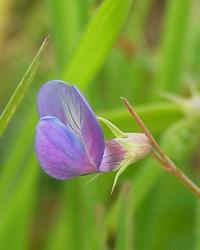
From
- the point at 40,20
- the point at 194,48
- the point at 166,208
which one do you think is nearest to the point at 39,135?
the point at 166,208

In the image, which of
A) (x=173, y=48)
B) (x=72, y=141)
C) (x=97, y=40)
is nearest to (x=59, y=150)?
(x=72, y=141)

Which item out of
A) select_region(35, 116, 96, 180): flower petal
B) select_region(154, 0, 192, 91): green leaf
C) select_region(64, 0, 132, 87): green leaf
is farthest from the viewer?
select_region(154, 0, 192, 91): green leaf

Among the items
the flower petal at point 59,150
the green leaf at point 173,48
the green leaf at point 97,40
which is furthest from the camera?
the green leaf at point 173,48

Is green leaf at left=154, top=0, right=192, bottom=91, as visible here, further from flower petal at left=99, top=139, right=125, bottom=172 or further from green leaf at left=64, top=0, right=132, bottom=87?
flower petal at left=99, top=139, right=125, bottom=172

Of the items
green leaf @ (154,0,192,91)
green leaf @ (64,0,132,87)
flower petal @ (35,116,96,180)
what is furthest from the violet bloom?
green leaf @ (154,0,192,91)

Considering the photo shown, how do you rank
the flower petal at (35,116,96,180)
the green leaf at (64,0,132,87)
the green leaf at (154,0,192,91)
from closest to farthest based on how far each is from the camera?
the flower petal at (35,116,96,180) < the green leaf at (64,0,132,87) < the green leaf at (154,0,192,91)

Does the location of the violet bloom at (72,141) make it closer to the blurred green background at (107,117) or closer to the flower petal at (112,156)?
the flower petal at (112,156)

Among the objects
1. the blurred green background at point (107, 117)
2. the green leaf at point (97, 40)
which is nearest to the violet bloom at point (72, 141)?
the blurred green background at point (107, 117)
